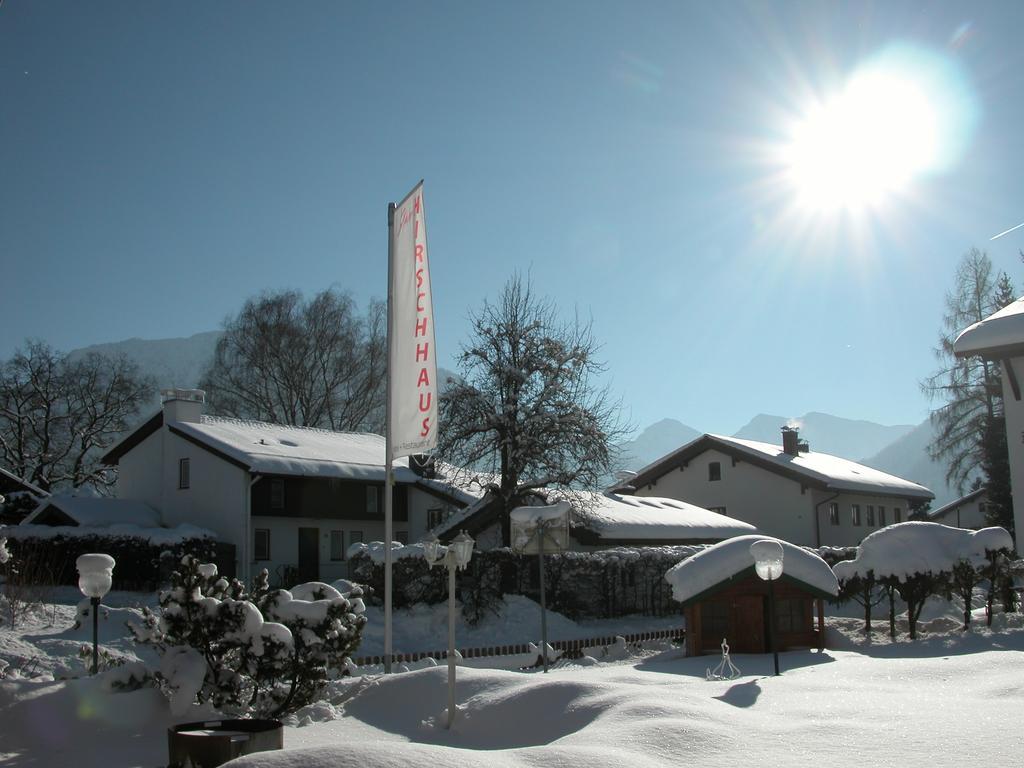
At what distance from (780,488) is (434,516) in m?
16.5

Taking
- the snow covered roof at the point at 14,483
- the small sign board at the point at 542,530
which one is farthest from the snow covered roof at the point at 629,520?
the snow covered roof at the point at 14,483

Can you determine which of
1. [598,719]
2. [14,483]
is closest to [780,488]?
[14,483]

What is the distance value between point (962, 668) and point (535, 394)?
1729 centimetres

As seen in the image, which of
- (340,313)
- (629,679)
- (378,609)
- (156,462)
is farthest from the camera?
(340,313)

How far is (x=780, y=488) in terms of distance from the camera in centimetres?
4409

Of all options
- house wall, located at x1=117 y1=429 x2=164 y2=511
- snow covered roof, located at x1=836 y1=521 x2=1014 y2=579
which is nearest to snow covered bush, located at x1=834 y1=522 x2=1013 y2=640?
snow covered roof, located at x1=836 y1=521 x2=1014 y2=579

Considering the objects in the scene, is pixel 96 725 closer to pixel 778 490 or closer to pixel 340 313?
pixel 778 490

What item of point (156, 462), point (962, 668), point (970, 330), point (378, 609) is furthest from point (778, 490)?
point (962, 668)

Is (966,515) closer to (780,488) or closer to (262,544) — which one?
(780,488)

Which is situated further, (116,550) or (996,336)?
(996,336)

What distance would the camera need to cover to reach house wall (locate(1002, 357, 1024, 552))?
29.3 meters

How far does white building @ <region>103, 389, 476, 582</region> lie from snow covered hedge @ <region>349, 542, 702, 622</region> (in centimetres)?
518

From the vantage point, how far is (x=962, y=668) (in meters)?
15.1

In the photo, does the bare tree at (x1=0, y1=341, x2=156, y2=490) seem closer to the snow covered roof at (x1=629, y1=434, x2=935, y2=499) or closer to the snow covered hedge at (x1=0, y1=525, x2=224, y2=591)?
the snow covered hedge at (x1=0, y1=525, x2=224, y2=591)
